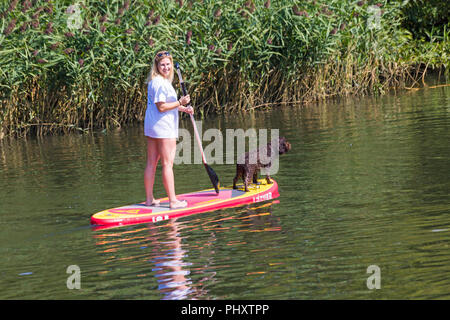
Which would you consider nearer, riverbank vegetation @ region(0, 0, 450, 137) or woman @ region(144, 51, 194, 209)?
woman @ region(144, 51, 194, 209)

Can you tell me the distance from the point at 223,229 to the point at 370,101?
1240 centimetres

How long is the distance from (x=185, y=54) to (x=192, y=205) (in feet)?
30.4

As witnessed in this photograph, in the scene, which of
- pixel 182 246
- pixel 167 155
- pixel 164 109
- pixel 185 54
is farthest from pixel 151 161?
pixel 185 54

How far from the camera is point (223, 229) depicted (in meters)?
7.37

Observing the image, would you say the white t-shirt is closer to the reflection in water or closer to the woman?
the woman

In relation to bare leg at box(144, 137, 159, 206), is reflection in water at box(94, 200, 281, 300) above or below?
below

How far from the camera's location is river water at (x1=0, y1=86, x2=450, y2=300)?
554 cm

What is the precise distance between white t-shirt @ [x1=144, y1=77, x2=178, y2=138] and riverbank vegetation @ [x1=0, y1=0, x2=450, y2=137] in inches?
315

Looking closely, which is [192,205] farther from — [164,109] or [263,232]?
[263,232]

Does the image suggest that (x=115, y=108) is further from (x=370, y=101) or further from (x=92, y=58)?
(x=370, y=101)

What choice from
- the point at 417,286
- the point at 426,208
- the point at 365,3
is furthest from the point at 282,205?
the point at 365,3

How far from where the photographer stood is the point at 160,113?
8102 mm

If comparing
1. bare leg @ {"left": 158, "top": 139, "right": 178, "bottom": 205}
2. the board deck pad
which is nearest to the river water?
the board deck pad

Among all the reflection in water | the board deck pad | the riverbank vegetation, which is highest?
the riverbank vegetation
